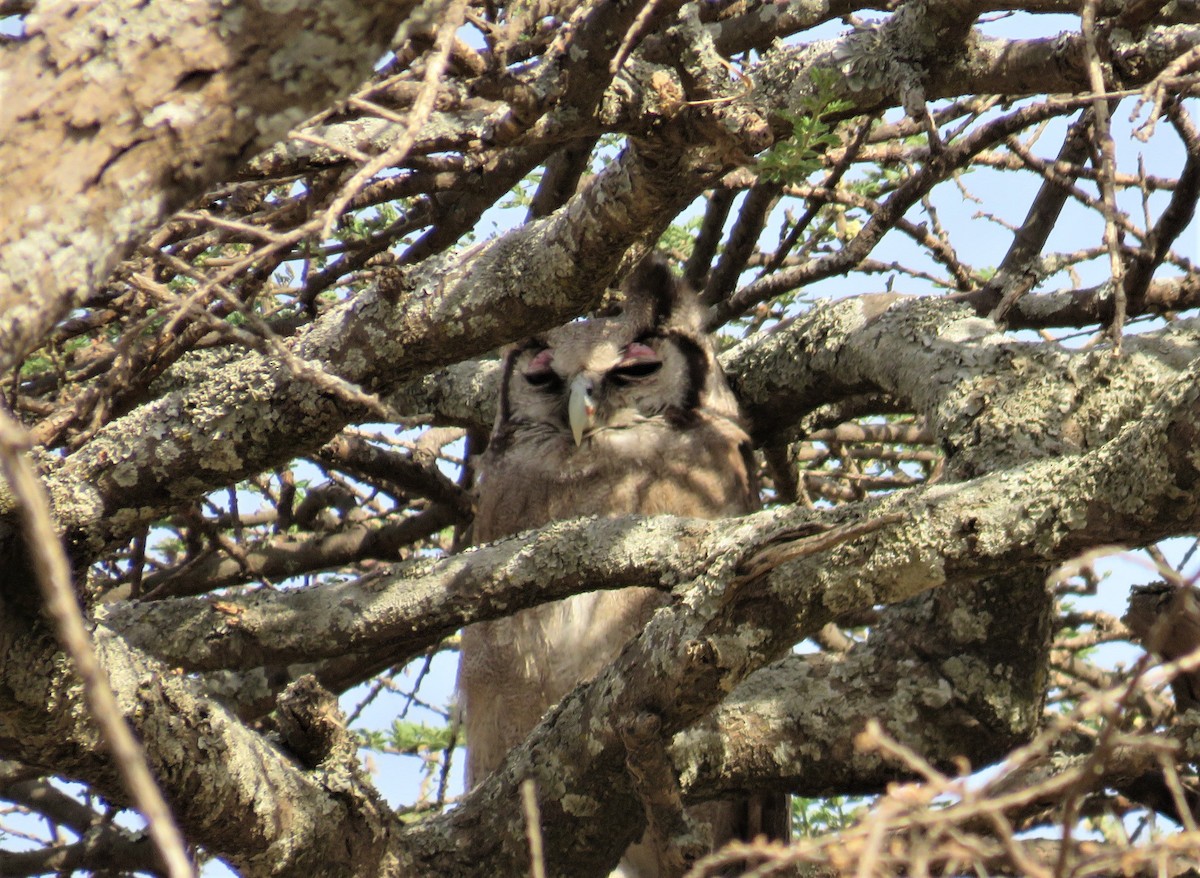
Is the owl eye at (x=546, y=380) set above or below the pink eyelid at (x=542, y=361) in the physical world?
below

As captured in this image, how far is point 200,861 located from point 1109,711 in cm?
293

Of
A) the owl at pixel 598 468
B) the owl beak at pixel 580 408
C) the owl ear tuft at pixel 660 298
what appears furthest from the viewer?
the owl ear tuft at pixel 660 298

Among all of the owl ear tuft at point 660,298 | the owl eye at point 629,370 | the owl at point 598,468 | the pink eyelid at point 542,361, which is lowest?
the owl at point 598,468

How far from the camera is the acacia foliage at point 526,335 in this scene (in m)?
1.39

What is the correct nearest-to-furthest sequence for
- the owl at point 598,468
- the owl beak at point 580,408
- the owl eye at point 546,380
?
the owl at point 598,468 → the owl beak at point 580,408 → the owl eye at point 546,380

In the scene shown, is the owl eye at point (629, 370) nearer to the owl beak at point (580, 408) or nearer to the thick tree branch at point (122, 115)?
the owl beak at point (580, 408)

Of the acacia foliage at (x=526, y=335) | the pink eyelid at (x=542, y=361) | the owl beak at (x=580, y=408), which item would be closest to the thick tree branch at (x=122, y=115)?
the acacia foliage at (x=526, y=335)

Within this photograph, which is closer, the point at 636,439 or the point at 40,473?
the point at 40,473

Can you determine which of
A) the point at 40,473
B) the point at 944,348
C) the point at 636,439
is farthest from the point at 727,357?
the point at 40,473

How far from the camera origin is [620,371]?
523 centimetres

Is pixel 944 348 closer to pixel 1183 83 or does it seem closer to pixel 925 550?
pixel 925 550

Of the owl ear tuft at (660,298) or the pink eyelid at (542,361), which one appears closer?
the owl ear tuft at (660,298)

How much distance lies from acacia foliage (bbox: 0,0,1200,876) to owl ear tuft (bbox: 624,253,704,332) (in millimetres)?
1039

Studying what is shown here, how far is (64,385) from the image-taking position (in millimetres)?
3619
